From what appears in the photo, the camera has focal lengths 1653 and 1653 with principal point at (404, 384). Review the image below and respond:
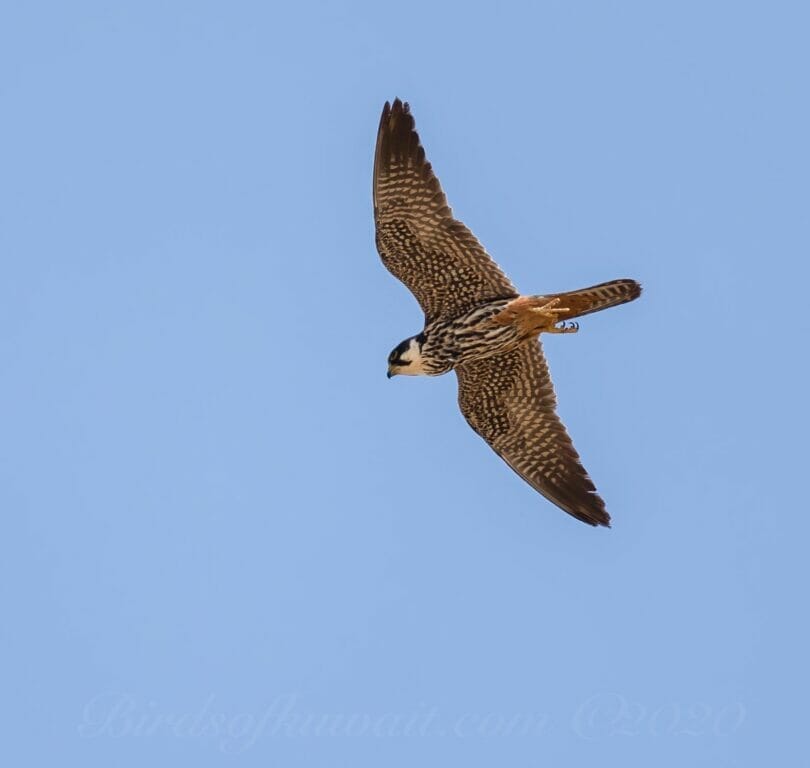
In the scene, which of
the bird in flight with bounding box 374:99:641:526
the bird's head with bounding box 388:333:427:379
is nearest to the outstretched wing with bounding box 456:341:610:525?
the bird in flight with bounding box 374:99:641:526

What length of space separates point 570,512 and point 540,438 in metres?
0.75

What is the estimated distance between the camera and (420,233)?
47.2 ft

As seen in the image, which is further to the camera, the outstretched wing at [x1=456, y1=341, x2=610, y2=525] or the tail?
the outstretched wing at [x1=456, y1=341, x2=610, y2=525]

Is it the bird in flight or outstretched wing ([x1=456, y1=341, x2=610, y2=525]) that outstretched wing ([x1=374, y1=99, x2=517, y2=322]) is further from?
outstretched wing ([x1=456, y1=341, x2=610, y2=525])

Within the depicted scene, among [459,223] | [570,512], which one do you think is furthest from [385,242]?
[570,512]

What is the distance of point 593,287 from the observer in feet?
46.2

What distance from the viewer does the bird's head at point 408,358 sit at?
586 inches

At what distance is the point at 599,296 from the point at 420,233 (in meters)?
1.64

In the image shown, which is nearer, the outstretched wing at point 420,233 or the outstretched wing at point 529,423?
the outstretched wing at point 420,233

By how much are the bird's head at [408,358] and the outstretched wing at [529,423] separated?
47 centimetres

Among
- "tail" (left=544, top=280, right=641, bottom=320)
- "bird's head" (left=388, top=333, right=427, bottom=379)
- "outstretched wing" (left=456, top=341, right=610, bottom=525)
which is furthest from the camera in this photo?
"outstretched wing" (left=456, top=341, right=610, bottom=525)

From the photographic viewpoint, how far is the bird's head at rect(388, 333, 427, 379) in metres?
14.9

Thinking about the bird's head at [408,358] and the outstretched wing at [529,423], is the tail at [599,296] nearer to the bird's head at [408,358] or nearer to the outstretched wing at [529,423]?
the outstretched wing at [529,423]

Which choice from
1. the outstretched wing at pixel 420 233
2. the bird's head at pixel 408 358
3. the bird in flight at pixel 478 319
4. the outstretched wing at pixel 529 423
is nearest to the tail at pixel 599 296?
the bird in flight at pixel 478 319
